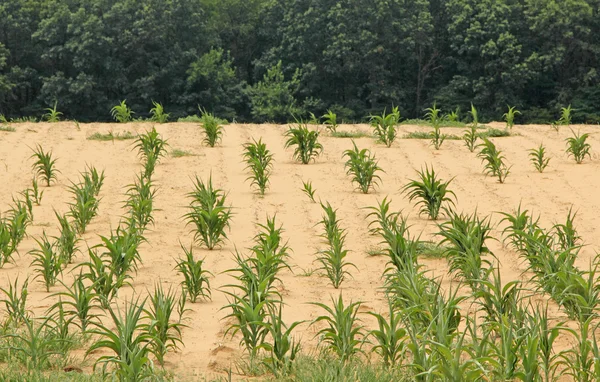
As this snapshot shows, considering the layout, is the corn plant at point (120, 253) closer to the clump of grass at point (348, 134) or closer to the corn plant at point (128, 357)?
the corn plant at point (128, 357)

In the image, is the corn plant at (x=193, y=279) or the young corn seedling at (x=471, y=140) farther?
the young corn seedling at (x=471, y=140)

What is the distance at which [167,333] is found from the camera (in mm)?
4285

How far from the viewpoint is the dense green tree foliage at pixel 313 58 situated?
92.7 ft

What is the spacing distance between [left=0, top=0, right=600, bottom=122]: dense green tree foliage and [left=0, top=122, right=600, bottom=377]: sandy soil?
17.3m

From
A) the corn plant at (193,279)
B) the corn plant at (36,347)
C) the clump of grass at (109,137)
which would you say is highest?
the clump of grass at (109,137)

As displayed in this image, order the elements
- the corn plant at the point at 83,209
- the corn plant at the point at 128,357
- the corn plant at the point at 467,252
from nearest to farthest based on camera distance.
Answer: the corn plant at the point at 128,357
the corn plant at the point at 467,252
the corn plant at the point at 83,209

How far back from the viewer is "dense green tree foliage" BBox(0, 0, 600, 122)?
28.2m

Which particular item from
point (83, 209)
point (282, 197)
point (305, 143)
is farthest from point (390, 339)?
point (305, 143)

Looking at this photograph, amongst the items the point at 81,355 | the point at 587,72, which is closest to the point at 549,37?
the point at 587,72

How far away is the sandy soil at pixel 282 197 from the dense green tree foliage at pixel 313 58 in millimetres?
17267

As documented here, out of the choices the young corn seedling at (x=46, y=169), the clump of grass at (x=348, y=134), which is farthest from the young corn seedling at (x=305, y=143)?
the young corn seedling at (x=46, y=169)

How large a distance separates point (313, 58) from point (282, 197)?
23927mm

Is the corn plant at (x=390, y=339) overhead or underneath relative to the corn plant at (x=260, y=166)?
underneath

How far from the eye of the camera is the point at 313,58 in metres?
31.2
